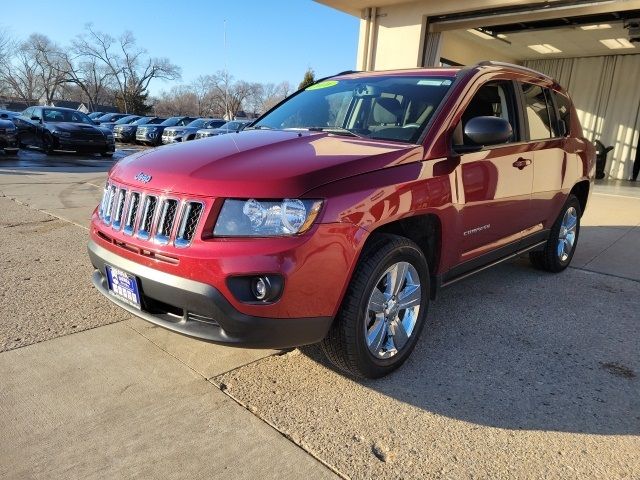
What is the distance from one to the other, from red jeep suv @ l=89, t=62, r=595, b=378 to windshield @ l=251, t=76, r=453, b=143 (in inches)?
0.6

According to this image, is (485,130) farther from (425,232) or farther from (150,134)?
(150,134)

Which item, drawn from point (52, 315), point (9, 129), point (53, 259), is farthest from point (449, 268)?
point (9, 129)

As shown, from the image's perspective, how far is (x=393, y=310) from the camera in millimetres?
2965

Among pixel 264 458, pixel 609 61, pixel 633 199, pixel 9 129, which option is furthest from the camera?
pixel 609 61

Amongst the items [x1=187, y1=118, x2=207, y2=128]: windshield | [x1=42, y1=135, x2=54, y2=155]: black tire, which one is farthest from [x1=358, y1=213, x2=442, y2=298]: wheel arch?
[x1=187, y1=118, x2=207, y2=128]: windshield

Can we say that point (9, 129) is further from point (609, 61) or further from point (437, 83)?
point (609, 61)

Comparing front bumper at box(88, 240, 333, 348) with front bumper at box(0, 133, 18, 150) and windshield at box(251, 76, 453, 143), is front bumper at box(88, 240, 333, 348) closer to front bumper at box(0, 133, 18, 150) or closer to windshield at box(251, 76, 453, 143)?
windshield at box(251, 76, 453, 143)

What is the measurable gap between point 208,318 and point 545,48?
1753cm

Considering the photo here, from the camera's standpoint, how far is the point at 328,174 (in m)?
2.49

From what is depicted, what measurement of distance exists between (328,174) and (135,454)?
5.06ft

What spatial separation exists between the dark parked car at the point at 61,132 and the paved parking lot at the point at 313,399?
44.0ft

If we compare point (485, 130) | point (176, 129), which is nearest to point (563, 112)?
point (485, 130)

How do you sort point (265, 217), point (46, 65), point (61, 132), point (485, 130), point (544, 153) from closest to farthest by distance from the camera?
point (265, 217)
point (485, 130)
point (544, 153)
point (61, 132)
point (46, 65)

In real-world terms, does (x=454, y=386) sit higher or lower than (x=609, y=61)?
lower
